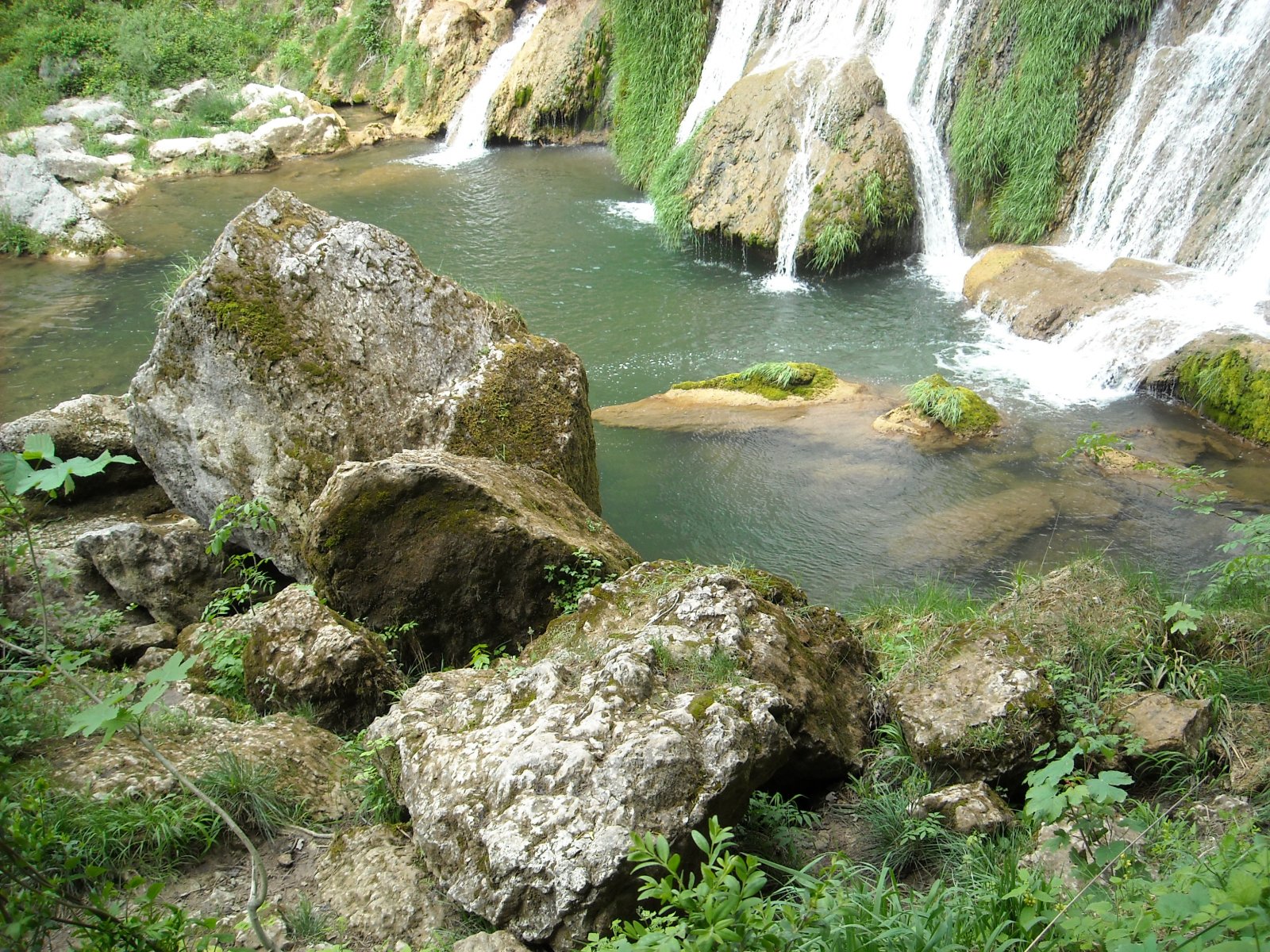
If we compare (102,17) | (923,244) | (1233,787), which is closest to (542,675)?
(1233,787)

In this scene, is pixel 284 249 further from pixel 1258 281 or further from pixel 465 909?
pixel 1258 281

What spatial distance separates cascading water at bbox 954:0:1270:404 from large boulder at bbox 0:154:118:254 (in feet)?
43.8

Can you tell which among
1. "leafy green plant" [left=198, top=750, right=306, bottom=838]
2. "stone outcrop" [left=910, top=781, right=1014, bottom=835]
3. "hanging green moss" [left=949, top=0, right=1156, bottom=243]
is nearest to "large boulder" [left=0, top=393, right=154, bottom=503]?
"leafy green plant" [left=198, top=750, right=306, bottom=838]

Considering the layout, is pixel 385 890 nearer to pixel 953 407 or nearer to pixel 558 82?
pixel 953 407

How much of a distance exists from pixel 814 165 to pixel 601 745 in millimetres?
11425

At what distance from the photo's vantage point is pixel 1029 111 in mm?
11719

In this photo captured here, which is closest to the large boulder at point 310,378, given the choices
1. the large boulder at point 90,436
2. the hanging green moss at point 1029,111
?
the large boulder at point 90,436

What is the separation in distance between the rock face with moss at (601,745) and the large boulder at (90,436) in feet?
14.4

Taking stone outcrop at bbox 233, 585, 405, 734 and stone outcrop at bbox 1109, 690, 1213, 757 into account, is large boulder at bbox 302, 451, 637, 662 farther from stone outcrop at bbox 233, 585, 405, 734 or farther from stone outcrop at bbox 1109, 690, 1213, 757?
stone outcrop at bbox 1109, 690, 1213, 757

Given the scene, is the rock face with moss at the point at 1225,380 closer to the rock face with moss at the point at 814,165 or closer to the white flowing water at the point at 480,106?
the rock face with moss at the point at 814,165

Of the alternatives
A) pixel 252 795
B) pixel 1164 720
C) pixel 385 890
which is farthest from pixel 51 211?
pixel 1164 720

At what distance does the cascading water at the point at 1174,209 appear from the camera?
9.41 metres

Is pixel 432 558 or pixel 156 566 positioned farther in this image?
pixel 156 566

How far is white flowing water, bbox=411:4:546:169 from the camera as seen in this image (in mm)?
19594
